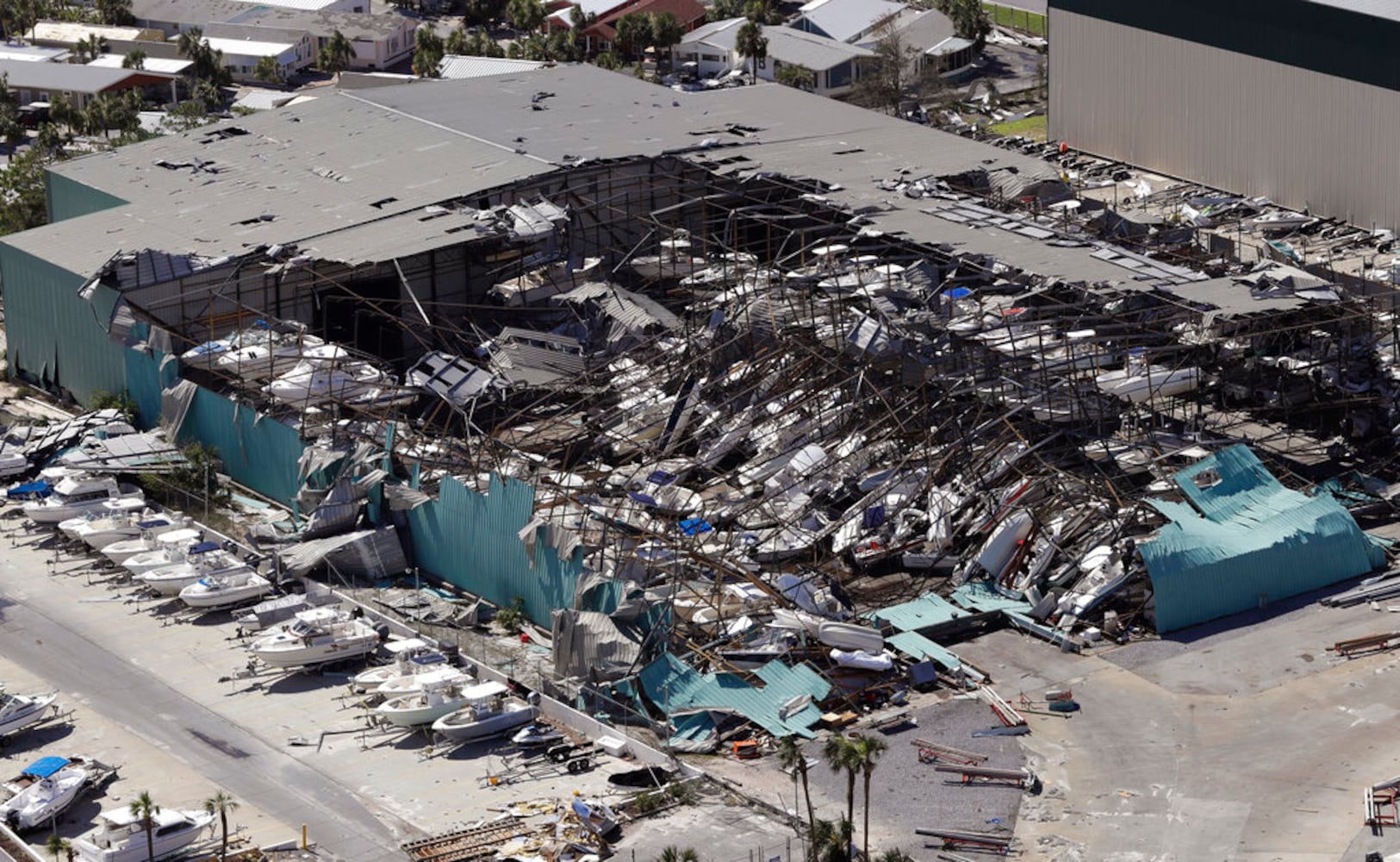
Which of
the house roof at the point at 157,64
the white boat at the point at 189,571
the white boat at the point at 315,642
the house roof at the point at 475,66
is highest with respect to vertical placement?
the white boat at the point at 315,642

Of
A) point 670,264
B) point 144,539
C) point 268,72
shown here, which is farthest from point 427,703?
point 268,72

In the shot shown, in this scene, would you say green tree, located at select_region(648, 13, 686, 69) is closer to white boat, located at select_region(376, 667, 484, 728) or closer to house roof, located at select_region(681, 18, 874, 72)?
house roof, located at select_region(681, 18, 874, 72)

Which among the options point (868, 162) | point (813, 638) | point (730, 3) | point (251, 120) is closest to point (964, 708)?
point (813, 638)

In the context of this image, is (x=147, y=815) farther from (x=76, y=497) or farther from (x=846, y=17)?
(x=846, y=17)

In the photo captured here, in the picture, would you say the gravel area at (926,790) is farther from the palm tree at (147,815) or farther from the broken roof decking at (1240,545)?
the palm tree at (147,815)

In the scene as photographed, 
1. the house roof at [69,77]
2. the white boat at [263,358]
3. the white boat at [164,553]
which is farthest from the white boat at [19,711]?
the house roof at [69,77]
